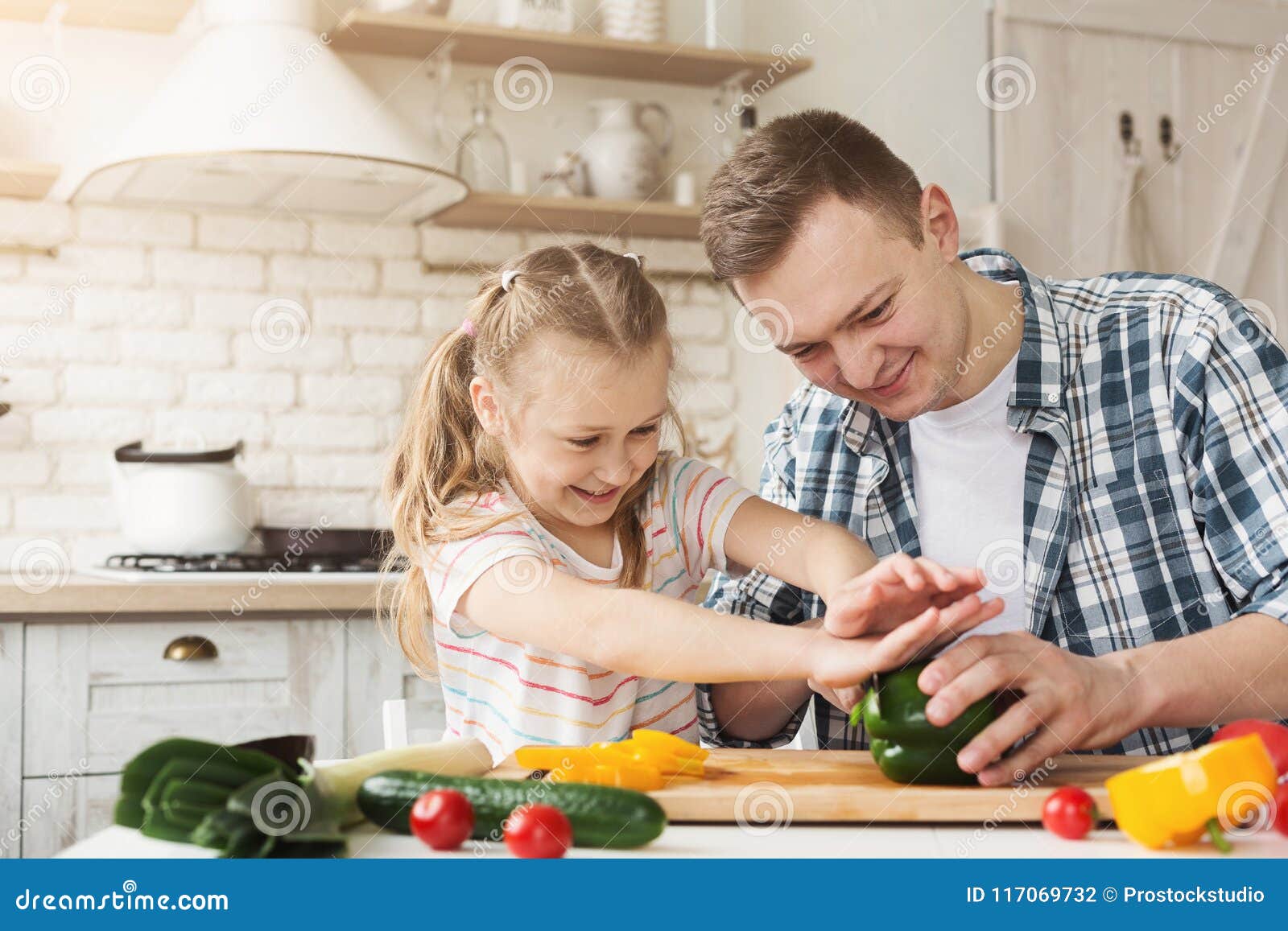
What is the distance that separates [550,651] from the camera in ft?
4.87

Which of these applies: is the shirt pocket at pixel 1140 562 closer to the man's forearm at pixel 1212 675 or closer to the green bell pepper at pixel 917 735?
the man's forearm at pixel 1212 675

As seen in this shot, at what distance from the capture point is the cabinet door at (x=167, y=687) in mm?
2334

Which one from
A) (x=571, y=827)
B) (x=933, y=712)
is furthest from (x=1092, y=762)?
(x=571, y=827)

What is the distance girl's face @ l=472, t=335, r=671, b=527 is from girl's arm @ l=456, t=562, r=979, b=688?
0.14 m

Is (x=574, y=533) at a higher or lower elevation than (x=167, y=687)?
higher

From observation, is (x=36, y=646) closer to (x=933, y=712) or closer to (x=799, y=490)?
(x=799, y=490)

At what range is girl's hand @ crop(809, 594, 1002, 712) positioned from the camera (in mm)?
1095

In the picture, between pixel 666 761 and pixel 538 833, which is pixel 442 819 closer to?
pixel 538 833

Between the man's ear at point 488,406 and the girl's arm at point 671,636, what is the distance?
0.22m

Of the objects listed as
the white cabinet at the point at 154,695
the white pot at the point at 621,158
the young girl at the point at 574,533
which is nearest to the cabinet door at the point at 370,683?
the white cabinet at the point at 154,695

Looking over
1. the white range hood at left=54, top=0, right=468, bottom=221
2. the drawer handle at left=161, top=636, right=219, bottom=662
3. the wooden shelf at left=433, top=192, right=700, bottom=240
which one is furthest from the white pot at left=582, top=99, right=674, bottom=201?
the drawer handle at left=161, top=636, right=219, bottom=662

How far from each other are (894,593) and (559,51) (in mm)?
2395

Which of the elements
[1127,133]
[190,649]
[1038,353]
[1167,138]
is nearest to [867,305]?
[1038,353]

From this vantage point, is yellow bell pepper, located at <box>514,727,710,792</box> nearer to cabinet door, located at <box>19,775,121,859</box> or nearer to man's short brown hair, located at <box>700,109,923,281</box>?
man's short brown hair, located at <box>700,109,923,281</box>
